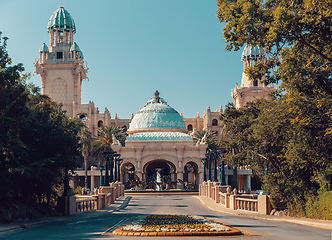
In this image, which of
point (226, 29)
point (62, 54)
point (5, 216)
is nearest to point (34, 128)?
point (5, 216)

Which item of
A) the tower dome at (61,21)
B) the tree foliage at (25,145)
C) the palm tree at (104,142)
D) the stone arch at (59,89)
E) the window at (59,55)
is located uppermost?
the tower dome at (61,21)

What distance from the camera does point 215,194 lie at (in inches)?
1745

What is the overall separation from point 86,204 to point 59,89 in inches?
3298

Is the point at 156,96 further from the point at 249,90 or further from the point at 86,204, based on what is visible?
the point at 86,204

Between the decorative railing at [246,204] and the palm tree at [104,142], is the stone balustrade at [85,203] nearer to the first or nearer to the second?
the decorative railing at [246,204]

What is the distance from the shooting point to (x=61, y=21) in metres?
115

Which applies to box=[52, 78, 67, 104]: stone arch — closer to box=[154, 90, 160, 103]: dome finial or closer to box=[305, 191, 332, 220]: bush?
box=[154, 90, 160, 103]: dome finial

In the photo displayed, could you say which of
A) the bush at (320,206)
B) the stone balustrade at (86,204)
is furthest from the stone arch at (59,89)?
the bush at (320,206)

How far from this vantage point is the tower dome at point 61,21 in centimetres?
11550

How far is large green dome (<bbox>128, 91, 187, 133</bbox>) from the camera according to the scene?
326 feet

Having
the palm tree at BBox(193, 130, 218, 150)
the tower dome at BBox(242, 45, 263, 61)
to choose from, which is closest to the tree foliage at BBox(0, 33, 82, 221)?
the palm tree at BBox(193, 130, 218, 150)

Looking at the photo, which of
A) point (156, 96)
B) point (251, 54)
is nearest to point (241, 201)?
point (156, 96)

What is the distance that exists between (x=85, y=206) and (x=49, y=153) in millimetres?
6308

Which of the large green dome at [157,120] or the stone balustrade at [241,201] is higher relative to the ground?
the large green dome at [157,120]
